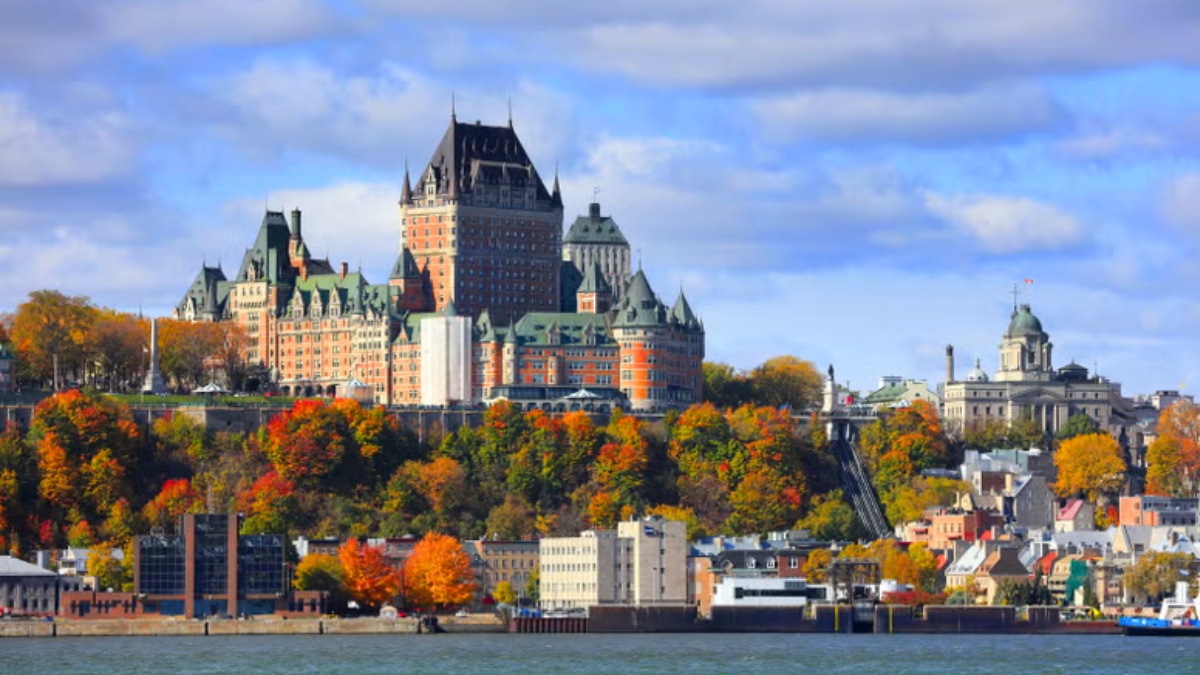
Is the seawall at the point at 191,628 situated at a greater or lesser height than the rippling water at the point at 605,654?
greater

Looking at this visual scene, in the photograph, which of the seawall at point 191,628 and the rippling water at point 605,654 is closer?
the rippling water at point 605,654

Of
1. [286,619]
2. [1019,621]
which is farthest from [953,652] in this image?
[286,619]

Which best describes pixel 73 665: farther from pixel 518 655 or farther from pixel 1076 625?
pixel 1076 625

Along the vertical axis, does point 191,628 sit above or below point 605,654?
above

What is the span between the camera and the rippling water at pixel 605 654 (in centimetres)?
15938

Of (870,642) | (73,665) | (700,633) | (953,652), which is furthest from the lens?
(700,633)

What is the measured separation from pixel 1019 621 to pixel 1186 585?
35.3 feet

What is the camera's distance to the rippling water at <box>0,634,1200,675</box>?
159375 millimetres

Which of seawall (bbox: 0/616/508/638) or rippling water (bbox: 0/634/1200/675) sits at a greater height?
seawall (bbox: 0/616/508/638)

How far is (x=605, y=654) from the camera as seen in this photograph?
17338cm

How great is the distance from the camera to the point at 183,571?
195 meters

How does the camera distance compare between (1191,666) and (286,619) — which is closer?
(1191,666)

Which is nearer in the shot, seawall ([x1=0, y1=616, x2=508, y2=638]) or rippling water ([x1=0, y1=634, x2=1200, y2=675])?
rippling water ([x1=0, y1=634, x2=1200, y2=675])

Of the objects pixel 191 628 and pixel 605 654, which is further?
pixel 191 628
